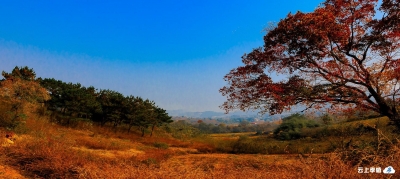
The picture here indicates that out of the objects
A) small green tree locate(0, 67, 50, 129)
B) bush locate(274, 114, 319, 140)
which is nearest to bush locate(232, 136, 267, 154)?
bush locate(274, 114, 319, 140)

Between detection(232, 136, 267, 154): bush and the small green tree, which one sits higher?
the small green tree

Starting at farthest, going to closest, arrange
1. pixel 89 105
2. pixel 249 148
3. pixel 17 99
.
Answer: pixel 89 105 → pixel 249 148 → pixel 17 99

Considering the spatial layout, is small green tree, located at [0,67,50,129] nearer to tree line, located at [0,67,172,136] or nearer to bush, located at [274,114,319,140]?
tree line, located at [0,67,172,136]

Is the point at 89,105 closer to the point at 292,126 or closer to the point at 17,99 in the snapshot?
the point at 17,99

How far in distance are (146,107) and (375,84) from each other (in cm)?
2126

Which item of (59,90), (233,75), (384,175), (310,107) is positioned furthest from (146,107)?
(384,175)

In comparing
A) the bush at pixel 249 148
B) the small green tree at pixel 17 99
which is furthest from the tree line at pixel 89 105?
the bush at pixel 249 148

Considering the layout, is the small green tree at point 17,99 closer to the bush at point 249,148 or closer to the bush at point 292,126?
the bush at point 249,148

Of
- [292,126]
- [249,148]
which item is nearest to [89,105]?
[249,148]

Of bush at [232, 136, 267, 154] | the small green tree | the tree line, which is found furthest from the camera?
the tree line

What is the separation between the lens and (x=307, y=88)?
778cm

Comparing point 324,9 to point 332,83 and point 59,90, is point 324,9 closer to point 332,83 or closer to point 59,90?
point 332,83

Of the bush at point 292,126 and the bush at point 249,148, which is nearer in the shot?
the bush at point 249,148

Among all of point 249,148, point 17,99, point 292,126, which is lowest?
point 249,148
